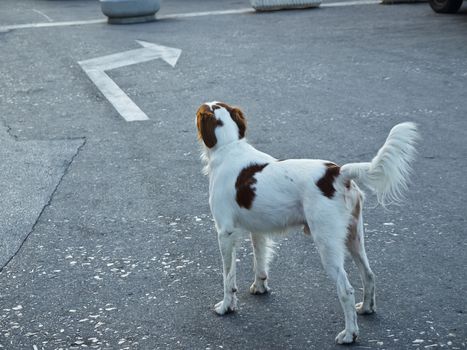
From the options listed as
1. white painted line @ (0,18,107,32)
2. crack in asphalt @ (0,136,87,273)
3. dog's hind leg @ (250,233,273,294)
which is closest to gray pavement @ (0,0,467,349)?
crack in asphalt @ (0,136,87,273)

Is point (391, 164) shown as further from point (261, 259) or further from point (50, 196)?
point (50, 196)

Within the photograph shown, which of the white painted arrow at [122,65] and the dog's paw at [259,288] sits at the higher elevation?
the dog's paw at [259,288]

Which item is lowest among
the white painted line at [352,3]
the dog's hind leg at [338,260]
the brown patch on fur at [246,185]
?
the white painted line at [352,3]

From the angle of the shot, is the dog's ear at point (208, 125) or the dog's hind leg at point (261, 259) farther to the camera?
the dog's hind leg at point (261, 259)

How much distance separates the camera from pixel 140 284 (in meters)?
5.63

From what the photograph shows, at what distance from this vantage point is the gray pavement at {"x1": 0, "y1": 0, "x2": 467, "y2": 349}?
5027 mm

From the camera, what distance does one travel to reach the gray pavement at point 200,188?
503 centimetres

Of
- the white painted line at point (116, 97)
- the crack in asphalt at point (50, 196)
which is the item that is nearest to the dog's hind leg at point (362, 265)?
the crack in asphalt at point (50, 196)

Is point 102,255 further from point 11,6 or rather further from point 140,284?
point 11,6

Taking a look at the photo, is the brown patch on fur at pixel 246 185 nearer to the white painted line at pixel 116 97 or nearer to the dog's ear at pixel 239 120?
the dog's ear at pixel 239 120

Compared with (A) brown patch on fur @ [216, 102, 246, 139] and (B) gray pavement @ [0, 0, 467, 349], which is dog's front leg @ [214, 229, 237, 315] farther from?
(A) brown patch on fur @ [216, 102, 246, 139]

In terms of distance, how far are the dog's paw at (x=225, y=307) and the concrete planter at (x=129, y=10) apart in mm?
13339

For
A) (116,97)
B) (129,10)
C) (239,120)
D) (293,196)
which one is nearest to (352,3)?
(129,10)

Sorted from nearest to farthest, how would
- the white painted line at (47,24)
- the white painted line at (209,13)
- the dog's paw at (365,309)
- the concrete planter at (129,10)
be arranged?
1. the dog's paw at (365,309)
2. the concrete planter at (129,10)
3. the white painted line at (47,24)
4. the white painted line at (209,13)
